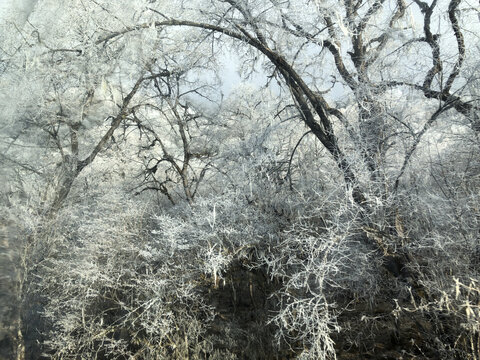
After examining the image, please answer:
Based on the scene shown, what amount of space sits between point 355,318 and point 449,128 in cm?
338

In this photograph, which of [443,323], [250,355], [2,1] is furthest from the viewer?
[2,1]

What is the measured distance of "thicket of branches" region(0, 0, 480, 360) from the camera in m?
4.57

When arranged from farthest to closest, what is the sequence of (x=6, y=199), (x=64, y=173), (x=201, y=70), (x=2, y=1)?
(x=2, y=1) → (x=6, y=199) → (x=64, y=173) → (x=201, y=70)

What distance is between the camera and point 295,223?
5.17 meters

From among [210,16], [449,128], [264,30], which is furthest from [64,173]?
[449,128]

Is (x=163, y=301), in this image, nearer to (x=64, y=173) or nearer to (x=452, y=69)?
(x=64, y=173)

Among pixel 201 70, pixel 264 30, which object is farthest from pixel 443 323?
pixel 201 70

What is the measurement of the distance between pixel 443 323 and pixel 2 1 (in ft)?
87.2

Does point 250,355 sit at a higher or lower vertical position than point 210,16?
lower

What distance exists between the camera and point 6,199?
11.3 meters

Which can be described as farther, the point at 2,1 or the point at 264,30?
the point at 2,1

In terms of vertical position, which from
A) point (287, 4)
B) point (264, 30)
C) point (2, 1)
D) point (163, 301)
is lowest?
point (163, 301)

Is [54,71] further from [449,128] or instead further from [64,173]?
[449,128]

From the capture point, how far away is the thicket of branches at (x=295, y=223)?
457cm
